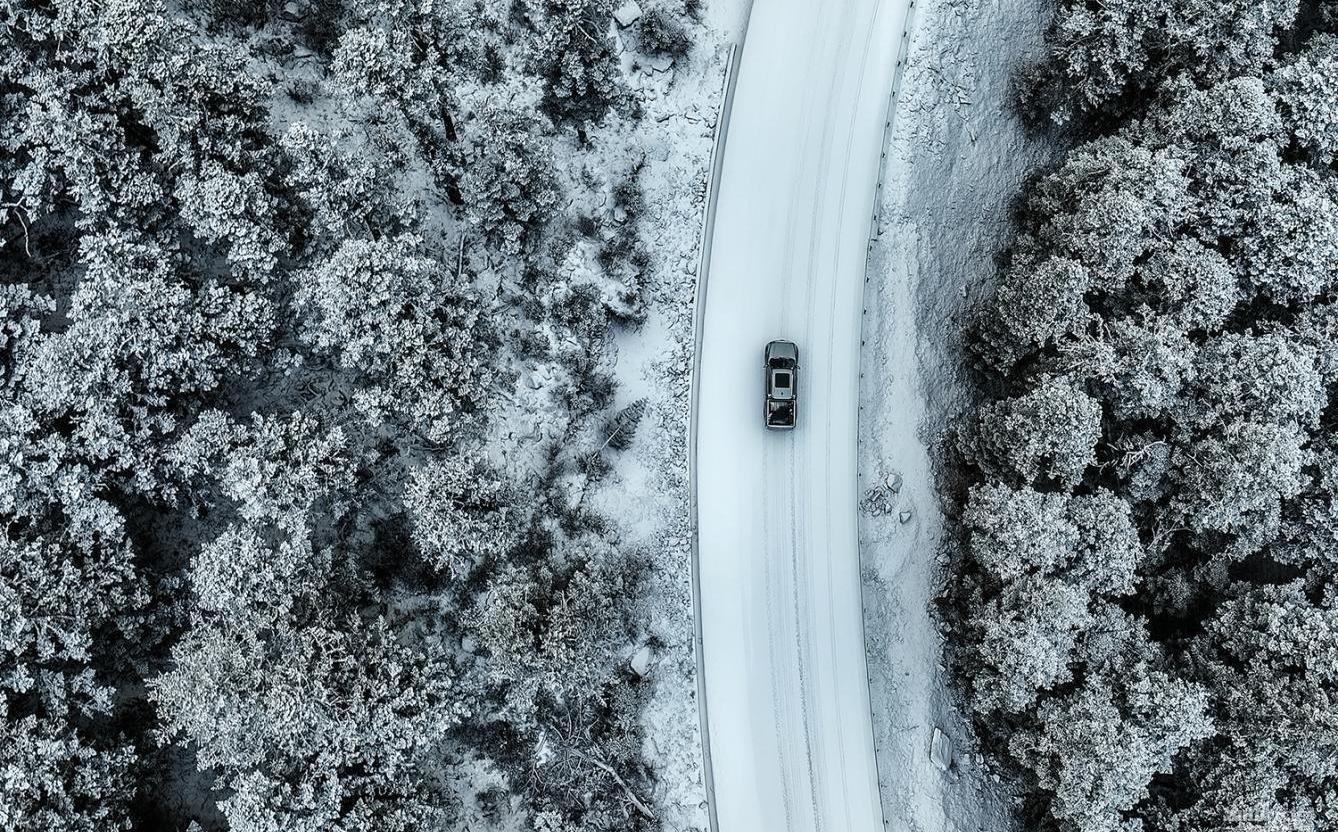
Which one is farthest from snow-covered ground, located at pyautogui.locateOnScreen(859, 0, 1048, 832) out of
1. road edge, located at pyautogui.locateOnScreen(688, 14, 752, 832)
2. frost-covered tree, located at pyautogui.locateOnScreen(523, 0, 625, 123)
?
frost-covered tree, located at pyautogui.locateOnScreen(523, 0, 625, 123)

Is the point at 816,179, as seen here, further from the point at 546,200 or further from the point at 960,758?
the point at 960,758

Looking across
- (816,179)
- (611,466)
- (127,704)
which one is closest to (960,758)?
(611,466)

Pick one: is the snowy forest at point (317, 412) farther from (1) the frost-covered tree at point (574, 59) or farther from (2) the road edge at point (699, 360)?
(2) the road edge at point (699, 360)

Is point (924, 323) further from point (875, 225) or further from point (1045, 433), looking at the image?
point (1045, 433)

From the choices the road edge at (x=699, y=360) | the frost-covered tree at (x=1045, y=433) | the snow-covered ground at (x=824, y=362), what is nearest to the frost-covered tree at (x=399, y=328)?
the snow-covered ground at (x=824, y=362)

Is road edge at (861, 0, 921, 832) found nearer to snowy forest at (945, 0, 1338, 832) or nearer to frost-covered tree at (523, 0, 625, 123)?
snowy forest at (945, 0, 1338, 832)

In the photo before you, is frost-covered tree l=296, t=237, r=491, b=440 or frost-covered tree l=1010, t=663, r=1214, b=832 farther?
frost-covered tree l=296, t=237, r=491, b=440
